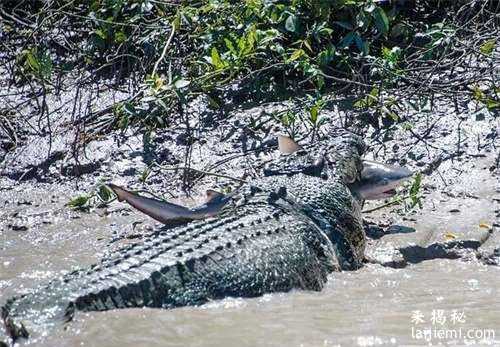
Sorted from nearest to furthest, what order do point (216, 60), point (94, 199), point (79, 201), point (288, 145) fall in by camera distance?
point (288, 145), point (79, 201), point (94, 199), point (216, 60)

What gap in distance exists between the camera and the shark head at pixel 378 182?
5750 millimetres

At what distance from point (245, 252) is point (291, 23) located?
Result: 2.82 m

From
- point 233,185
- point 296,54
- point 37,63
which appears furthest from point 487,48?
point 37,63

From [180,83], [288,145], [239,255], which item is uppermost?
[180,83]

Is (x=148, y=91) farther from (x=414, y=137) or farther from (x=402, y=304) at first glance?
(x=402, y=304)


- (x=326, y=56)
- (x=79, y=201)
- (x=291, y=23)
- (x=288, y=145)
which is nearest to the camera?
(x=288, y=145)

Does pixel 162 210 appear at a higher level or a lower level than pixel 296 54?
lower

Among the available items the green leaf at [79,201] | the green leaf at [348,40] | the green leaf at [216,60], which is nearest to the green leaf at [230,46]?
the green leaf at [216,60]

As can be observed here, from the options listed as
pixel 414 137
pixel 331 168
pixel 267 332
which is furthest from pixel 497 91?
pixel 267 332

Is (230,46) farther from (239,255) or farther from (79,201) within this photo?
(239,255)

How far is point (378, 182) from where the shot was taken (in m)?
5.79

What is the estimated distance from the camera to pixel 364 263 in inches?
207

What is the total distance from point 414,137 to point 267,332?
9.95 ft

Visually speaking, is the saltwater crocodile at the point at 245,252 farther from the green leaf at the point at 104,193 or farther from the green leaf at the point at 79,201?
the green leaf at the point at 79,201
